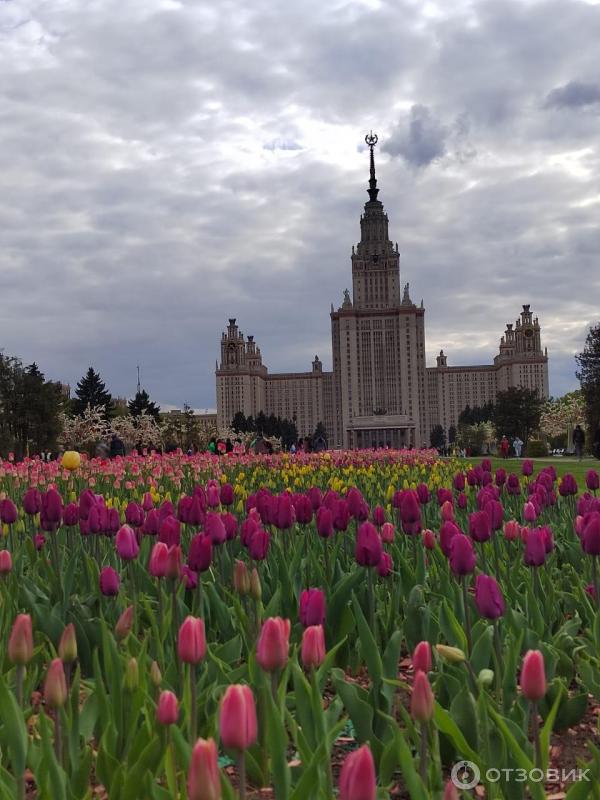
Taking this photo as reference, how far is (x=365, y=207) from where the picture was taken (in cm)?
17388

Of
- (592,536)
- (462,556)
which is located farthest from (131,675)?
(592,536)

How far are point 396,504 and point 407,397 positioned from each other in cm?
15552

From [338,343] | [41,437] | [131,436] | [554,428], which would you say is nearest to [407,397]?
[338,343]

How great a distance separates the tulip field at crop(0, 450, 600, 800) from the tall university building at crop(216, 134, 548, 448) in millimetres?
141586

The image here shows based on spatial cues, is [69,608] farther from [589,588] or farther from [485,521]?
[589,588]

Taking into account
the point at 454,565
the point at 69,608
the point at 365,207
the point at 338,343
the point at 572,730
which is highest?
the point at 365,207

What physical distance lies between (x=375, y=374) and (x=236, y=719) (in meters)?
161

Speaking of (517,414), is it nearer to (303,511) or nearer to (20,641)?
(303,511)

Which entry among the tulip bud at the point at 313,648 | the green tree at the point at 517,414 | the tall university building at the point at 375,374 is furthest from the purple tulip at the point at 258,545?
the tall university building at the point at 375,374

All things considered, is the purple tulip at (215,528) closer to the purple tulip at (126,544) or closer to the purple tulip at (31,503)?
the purple tulip at (126,544)

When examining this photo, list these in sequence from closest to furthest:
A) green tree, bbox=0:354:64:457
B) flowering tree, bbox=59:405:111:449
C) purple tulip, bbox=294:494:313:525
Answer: purple tulip, bbox=294:494:313:525 → green tree, bbox=0:354:64:457 → flowering tree, bbox=59:405:111:449

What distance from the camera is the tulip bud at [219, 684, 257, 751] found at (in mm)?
1487

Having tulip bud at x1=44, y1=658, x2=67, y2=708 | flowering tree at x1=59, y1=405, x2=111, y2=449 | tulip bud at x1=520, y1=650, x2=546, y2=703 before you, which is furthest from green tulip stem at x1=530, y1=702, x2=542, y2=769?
flowering tree at x1=59, y1=405, x2=111, y2=449

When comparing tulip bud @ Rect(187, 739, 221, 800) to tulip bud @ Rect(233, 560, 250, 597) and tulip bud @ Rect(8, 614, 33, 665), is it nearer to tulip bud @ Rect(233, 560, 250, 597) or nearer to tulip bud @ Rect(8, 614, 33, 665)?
tulip bud @ Rect(8, 614, 33, 665)
